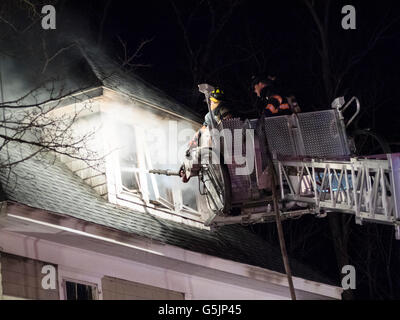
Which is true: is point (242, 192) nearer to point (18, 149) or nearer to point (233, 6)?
point (18, 149)

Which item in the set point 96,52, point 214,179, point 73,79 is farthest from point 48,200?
point 96,52

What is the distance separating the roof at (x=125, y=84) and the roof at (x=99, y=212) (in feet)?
5.94

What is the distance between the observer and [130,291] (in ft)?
38.5

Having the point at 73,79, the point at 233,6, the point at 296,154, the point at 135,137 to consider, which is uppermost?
the point at 233,6

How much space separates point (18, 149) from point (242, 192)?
3.68 metres

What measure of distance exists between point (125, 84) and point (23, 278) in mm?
5692

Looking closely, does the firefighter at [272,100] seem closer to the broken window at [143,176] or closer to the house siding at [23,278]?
the broken window at [143,176]

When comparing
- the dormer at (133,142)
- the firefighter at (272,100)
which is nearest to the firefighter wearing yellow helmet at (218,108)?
the firefighter at (272,100)

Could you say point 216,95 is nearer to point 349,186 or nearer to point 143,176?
point 143,176

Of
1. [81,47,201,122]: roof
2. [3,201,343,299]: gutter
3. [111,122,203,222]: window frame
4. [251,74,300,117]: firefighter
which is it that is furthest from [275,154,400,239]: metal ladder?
[81,47,201,122]: roof

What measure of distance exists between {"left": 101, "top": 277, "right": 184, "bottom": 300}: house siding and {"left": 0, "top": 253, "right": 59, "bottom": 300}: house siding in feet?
3.38

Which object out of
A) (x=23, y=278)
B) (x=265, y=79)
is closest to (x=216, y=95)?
(x=265, y=79)

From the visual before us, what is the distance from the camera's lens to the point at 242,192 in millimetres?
13008

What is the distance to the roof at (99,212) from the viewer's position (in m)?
10.8
